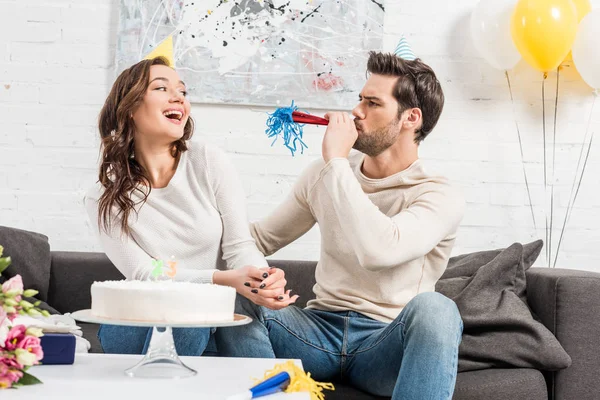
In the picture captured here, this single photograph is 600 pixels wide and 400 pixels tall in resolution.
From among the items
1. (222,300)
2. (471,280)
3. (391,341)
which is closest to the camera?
(222,300)

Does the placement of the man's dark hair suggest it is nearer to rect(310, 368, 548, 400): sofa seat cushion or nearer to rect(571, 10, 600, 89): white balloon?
rect(310, 368, 548, 400): sofa seat cushion

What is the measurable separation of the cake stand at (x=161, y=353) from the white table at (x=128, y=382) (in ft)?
0.09

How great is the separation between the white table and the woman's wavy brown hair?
522 mm

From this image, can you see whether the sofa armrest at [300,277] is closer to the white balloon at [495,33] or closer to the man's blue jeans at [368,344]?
the man's blue jeans at [368,344]

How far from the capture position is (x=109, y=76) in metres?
3.24

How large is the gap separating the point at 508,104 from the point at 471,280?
44.2 inches

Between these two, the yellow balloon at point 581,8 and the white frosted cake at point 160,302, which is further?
the yellow balloon at point 581,8

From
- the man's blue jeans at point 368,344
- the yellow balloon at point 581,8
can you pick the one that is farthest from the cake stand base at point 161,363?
the yellow balloon at point 581,8

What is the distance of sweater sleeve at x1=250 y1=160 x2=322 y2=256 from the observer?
232 centimetres

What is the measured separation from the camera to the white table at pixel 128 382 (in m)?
1.26

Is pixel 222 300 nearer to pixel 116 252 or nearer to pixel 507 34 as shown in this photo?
pixel 116 252

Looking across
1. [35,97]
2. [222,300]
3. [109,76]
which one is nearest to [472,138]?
[109,76]

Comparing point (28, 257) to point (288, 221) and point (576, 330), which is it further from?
point (576, 330)

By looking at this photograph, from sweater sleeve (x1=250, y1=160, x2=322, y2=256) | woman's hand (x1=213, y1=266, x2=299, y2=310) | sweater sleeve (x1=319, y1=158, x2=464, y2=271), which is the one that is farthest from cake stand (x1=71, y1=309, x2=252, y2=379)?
sweater sleeve (x1=250, y1=160, x2=322, y2=256)
